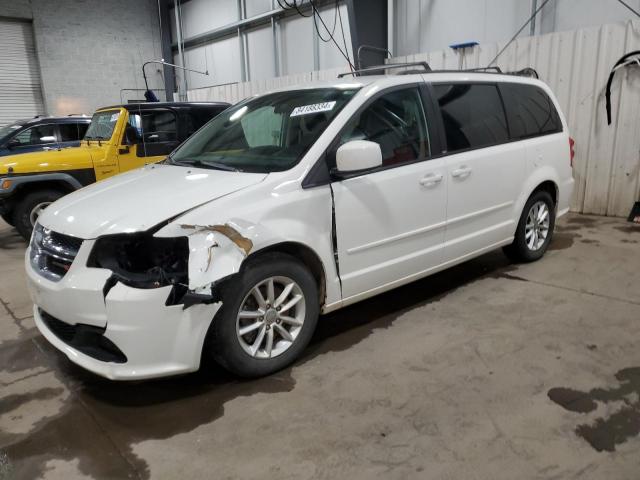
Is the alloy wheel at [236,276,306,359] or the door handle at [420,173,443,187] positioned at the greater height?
the door handle at [420,173,443,187]

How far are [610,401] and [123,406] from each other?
253cm

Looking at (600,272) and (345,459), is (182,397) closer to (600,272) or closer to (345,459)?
(345,459)

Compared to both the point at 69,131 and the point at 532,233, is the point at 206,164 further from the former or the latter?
the point at 69,131

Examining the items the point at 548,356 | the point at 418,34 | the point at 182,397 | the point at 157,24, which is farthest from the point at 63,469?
the point at 157,24

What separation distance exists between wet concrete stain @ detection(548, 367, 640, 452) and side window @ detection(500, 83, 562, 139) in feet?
7.16

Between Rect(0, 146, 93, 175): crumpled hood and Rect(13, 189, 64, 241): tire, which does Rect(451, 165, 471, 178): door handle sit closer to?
Rect(0, 146, 93, 175): crumpled hood

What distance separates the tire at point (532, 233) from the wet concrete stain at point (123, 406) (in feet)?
5.35

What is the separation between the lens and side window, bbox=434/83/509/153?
11.6 ft

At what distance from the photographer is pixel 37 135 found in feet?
27.8

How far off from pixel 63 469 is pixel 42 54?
15.9 m

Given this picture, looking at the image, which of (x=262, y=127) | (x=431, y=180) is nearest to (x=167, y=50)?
(x=262, y=127)

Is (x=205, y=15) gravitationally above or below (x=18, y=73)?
above

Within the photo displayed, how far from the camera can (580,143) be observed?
6598mm

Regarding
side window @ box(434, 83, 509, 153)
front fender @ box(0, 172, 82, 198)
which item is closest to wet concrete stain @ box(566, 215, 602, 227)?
side window @ box(434, 83, 509, 153)
